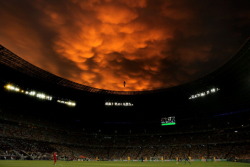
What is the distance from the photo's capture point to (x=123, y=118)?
8619 cm

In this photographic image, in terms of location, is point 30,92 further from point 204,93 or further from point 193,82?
point 204,93

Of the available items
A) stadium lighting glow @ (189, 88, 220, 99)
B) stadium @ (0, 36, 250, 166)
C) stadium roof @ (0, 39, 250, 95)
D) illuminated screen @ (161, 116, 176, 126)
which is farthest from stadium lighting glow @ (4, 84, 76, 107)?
stadium lighting glow @ (189, 88, 220, 99)

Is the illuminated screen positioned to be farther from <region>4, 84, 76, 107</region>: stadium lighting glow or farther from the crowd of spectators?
<region>4, 84, 76, 107</region>: stadium lighting glow

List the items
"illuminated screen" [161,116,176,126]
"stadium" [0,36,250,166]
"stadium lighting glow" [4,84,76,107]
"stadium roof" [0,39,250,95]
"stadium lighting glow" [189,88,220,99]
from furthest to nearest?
"illuminated screen" [161,116,176,126]
"stadium lighting glow" [189,88,220,99]
"stadium lighting glow" [4,84,76,107]
"stadium" [0,36,250,166]
"stadium roof" [0,39,250,95]

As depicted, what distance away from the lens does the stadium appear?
52031mm

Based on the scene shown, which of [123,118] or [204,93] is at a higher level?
[204,93]

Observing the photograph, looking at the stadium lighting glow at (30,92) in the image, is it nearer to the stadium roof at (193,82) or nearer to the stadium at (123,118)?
the stadium at (123,118)

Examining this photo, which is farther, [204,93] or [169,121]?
[169,121]

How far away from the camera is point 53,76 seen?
54.6m

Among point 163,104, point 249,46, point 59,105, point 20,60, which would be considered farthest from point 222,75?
point 59,105

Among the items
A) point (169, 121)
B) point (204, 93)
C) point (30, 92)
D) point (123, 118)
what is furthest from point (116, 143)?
point (204, 93)

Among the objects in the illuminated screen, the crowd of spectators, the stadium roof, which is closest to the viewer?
the stadium roof

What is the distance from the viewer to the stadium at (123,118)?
52031mm

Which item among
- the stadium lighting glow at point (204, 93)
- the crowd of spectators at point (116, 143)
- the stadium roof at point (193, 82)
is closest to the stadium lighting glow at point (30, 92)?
the stadium roof at point (193, 82)
